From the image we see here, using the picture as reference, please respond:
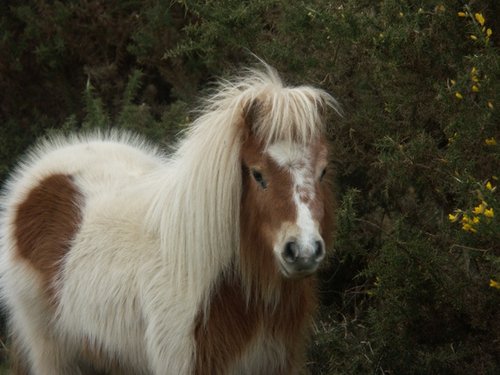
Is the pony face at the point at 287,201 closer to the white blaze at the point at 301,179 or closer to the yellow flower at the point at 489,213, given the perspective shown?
the white blaze at the point at 301,179

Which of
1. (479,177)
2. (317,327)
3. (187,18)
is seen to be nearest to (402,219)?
(479,177)

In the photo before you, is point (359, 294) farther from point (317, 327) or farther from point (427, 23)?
point (427, 23)

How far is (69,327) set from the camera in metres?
4.60

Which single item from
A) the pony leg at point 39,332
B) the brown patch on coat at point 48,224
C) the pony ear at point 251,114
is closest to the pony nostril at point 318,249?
the pony ear at point 251,114

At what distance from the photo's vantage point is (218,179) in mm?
3992

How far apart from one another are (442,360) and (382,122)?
4.79 feet

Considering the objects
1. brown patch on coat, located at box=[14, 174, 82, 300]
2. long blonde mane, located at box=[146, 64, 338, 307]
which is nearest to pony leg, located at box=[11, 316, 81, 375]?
brown patch on coat, located at box=[14, 174, 82, 300]

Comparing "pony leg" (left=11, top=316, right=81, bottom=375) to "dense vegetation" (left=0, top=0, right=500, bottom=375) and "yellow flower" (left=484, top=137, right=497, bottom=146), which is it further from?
"yellow flower" (left=484, top=137, right=497, bottom=146)

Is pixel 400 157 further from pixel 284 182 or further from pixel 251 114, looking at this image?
pixel 284 182

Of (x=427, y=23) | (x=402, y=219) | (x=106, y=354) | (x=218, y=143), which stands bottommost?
(x=402, y=219)

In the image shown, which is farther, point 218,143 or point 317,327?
point 317,327

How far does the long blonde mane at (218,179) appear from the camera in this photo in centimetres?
397

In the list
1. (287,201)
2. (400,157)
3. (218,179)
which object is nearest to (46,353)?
(218,179)

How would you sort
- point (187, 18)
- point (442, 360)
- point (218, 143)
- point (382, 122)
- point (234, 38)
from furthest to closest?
point (187, 18), point (234, 38), point (382, 122), point (442, 360), point (218, 143)
